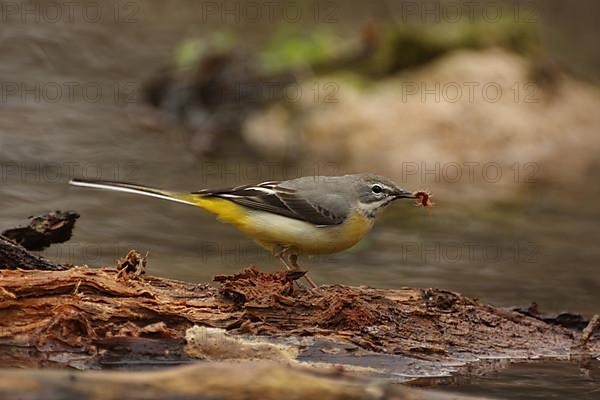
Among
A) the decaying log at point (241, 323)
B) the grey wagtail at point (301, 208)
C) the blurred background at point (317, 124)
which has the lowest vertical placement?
the decaying log at point (241, 323)

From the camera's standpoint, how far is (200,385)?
201 inches

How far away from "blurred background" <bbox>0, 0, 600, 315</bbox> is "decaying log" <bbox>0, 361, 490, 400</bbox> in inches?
251

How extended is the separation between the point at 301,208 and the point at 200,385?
11.3ft

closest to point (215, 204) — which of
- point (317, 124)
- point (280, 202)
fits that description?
point (280, 202)

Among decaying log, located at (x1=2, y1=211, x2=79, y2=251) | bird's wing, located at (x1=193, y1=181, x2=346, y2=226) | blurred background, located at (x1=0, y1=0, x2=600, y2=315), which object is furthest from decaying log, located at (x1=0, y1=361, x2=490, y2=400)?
blurred background, located at (x1=0, y1=0, x2=600, y2=315)

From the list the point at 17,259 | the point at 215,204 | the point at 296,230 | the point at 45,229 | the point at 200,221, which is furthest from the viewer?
the point at 200,221

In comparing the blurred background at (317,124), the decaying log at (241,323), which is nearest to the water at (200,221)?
the blurred background at (317,124)

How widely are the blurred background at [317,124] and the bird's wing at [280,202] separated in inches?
126

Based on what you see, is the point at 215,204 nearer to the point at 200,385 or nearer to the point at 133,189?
the point at 133,189

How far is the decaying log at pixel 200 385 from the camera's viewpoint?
194 inches

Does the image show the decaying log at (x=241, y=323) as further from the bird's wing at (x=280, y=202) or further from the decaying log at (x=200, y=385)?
the decaying log at (x=200, y=385)

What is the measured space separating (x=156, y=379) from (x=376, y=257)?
768 centimetres

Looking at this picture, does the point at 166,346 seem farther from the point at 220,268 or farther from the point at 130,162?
the point at 130,162

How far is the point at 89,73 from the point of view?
2091 centimetres
